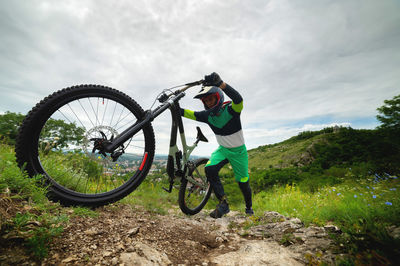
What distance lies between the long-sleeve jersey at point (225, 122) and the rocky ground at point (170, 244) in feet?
6.05

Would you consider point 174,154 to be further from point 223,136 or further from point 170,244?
point 170,244

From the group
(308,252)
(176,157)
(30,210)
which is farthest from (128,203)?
(308,252)

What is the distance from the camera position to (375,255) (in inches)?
50.3

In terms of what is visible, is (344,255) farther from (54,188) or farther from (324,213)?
(54,188)

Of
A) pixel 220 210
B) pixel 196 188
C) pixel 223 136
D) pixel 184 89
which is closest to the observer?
pixel 184 89

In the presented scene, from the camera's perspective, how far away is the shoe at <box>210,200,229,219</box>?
3.90 metres

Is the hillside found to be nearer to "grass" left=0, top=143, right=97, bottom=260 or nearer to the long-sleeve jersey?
the long-sleeve jersey

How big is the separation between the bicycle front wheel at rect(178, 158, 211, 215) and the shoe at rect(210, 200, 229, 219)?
1.24ft

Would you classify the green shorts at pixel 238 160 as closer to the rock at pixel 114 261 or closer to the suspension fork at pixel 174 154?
the suspension fork at pixel 174 154

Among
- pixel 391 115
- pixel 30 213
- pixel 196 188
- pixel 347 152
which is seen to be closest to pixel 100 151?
pixel 30 213

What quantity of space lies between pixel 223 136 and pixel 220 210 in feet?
5.68

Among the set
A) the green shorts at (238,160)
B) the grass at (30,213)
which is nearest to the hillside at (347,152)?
the green shorts at (238,160)

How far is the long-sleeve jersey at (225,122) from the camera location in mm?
3963

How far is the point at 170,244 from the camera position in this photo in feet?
7.20
